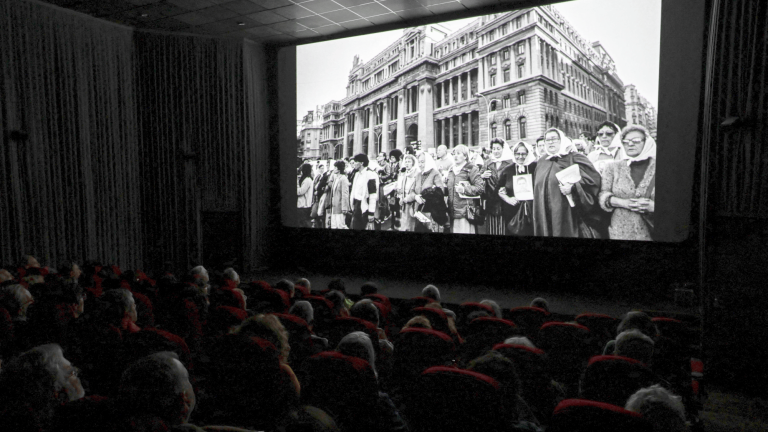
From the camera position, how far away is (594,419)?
1.53 m

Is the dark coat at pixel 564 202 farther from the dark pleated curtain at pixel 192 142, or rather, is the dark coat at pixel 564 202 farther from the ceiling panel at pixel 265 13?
the dark pleated curtain at pixel 192 142

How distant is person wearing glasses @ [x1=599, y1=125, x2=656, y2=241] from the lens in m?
7.05

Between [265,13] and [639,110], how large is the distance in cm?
690

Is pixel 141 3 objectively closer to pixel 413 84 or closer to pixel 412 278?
pixel 413 84

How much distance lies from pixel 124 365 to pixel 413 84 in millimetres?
7860

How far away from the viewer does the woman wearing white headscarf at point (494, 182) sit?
26.6ft

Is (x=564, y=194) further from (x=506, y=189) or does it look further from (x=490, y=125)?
(x=490, y=125)

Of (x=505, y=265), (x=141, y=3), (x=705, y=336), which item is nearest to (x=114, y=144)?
(x=141, y=3)

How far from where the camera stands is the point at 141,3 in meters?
8.37

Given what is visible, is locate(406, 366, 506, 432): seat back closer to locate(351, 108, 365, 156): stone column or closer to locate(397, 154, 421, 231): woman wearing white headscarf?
locate(397, 154, 421, 231): woman wearing white headscarf

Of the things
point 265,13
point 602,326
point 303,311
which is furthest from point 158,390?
point 265,13

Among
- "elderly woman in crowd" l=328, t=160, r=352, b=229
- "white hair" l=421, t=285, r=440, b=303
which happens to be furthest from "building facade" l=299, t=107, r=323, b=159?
"white hair" l=421, t=285, r=440, b=303

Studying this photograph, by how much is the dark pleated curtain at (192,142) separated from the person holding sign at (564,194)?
6279mm

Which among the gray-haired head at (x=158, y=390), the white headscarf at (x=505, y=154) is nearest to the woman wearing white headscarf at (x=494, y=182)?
the white headscarf at (x=505, y=154)
